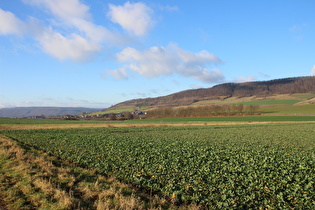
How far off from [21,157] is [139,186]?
8984 millimetres

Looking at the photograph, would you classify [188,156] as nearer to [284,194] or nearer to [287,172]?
[287,172]

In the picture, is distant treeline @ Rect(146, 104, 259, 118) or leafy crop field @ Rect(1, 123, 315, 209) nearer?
leafy crop field @ Rect(1, 123, 315, 209)


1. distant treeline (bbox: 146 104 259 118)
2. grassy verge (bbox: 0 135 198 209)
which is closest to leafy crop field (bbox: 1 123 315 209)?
grassy verge (bbox: 0 135 198 209)

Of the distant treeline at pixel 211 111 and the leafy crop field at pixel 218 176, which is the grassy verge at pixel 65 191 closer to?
the leafy crop field at pixel 218 176

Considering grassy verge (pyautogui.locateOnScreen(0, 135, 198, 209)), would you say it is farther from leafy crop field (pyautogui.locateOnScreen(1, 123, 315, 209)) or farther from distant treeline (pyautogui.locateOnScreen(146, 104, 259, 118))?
distant treeline (pyautogui.locateOnScreen(146, 104, 259, 118))

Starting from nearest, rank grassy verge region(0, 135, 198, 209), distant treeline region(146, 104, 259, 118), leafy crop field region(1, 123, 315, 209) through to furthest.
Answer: grassy verge region(0, 135, 198, 209) → leafy crop field region(1, 123, 315, 209) → distant treeline region(146, 104, 259, 118)

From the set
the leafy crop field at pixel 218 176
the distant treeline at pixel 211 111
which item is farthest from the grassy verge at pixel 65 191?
the distant treeline at pixel 211 111

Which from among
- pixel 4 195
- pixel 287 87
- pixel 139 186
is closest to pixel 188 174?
pixel 139 186

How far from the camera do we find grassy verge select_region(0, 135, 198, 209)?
23.8 ft

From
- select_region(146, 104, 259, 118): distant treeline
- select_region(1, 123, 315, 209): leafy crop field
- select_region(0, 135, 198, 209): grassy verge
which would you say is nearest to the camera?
select_region(0, 135, 198, 209): grassy verge

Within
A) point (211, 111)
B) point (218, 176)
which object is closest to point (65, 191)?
point (218, 176)

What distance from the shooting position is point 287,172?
410 inches

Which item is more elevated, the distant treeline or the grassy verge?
the distant treeline

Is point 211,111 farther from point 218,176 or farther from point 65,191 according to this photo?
point 65,191
